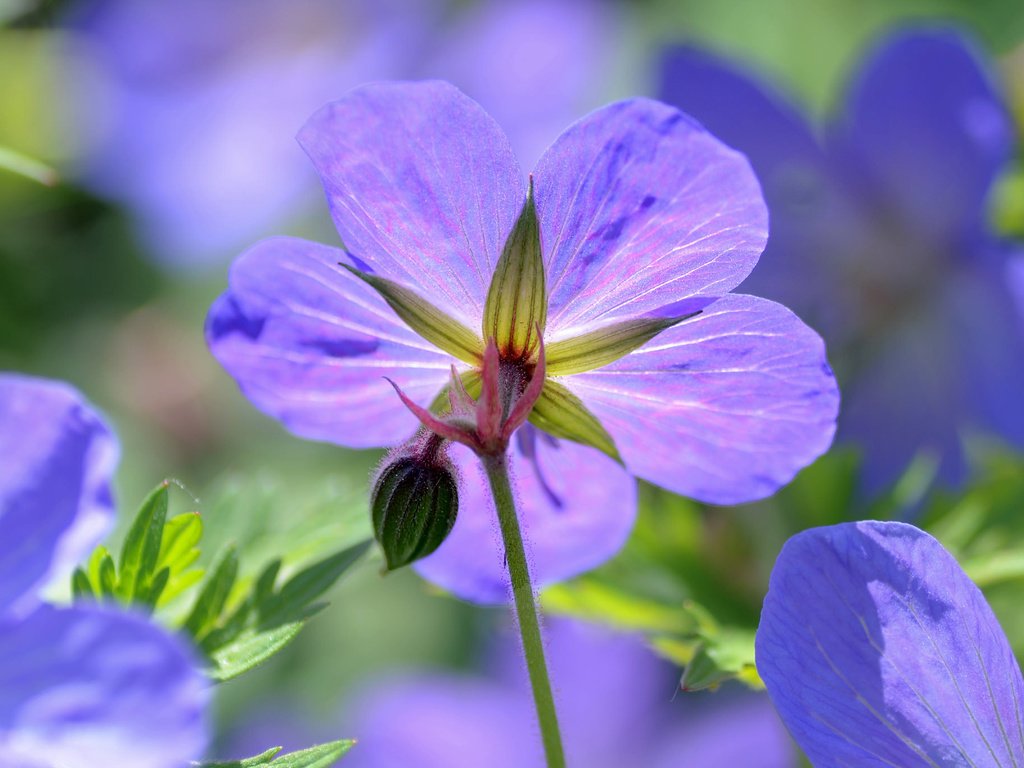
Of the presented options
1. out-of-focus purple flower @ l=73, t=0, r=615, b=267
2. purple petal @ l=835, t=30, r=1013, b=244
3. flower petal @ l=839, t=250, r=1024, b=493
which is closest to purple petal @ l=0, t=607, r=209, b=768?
flower petal @ l=839, t=250, r=1024, b=493

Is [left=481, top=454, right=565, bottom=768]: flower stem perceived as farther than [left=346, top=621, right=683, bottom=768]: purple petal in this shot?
No

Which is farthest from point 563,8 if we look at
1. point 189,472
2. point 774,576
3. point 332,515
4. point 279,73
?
point 774,576

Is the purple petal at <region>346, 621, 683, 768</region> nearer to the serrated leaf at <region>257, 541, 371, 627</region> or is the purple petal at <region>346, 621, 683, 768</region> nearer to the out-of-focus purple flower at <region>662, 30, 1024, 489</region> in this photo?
the out-of-focus purple flower at <region>662, 30, 1024, 489</region>

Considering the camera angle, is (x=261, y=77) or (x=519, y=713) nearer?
(x=519, y=713)

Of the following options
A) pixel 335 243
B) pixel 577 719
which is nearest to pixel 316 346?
pixel 577 719

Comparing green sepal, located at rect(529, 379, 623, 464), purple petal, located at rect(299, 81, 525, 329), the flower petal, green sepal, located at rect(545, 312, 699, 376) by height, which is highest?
purple petal, located at rect(299, 81, 525, 329)

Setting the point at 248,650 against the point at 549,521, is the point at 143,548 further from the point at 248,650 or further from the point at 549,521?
the point at 549,521

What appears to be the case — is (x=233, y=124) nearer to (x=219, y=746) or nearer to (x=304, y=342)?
(x=219, y=746)
